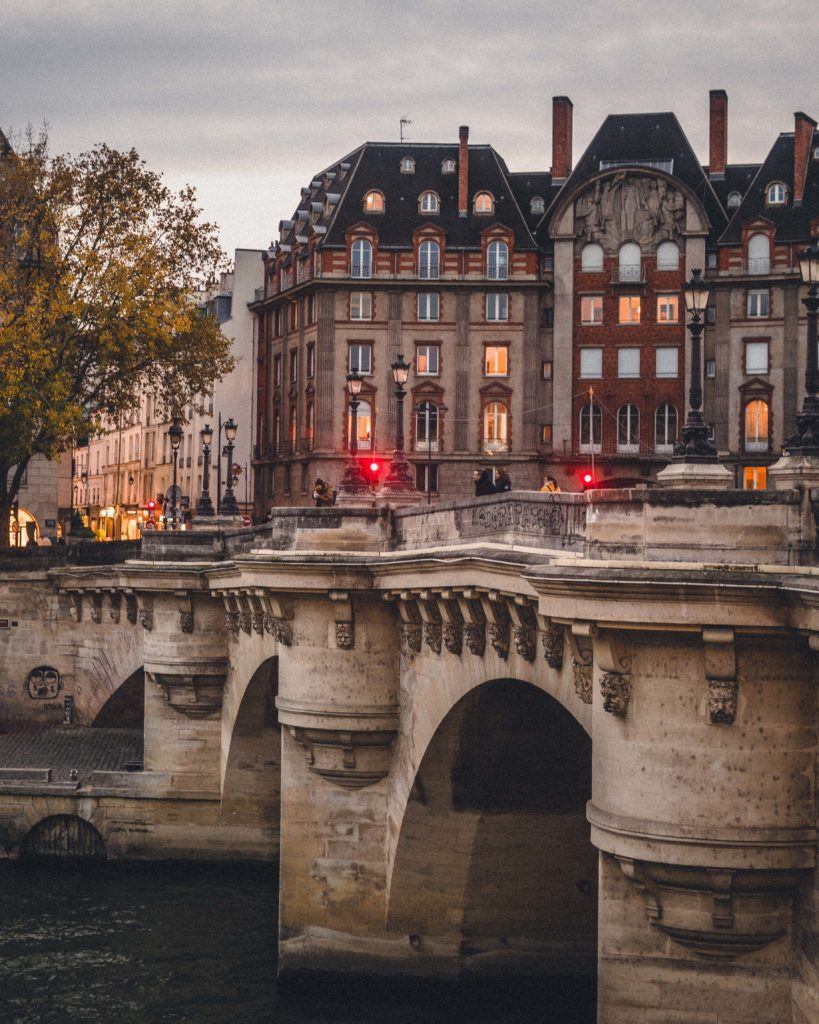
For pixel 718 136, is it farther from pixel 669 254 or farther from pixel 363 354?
pixel 363 354

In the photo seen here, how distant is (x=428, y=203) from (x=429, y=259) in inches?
140

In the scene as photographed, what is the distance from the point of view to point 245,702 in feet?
129

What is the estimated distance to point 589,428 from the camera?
8538 cm

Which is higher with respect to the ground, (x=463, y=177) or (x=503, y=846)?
(x=463, y=177)

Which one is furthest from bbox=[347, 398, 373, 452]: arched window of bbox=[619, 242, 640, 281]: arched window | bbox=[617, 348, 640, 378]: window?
bbox=[619, 242, 640, 281]: arched window

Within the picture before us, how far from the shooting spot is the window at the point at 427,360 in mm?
86750

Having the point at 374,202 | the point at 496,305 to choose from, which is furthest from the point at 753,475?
the point at 374,202

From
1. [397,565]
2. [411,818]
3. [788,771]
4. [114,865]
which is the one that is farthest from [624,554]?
[114,865]

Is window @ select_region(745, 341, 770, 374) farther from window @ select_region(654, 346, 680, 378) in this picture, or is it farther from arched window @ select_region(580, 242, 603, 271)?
arched window @ select_region(580, 242, 603, 271)

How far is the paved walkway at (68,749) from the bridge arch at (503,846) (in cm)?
1634

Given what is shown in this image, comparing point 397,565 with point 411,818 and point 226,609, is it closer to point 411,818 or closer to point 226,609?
point 411,818

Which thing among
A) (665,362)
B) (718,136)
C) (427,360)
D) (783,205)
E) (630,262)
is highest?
(718,136)

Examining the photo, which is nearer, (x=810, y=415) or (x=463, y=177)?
(x=810, y=415)

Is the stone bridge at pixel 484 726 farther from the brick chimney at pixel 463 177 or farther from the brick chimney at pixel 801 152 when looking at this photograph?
the brick chimney at pixel 801 152
